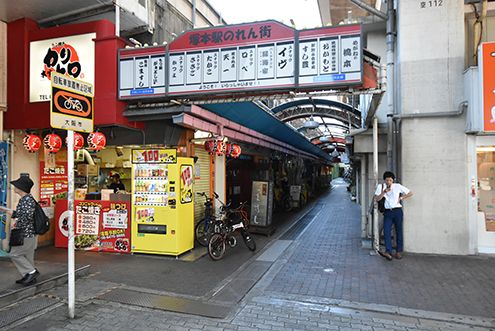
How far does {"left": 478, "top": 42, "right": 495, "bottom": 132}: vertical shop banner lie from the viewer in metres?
6.66

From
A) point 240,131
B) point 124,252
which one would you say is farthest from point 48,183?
point 240,131

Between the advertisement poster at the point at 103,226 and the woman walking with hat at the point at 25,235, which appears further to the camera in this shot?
the advertisement poster at the point at 103,226

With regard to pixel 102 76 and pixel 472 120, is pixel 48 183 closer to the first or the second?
pixel 102 76

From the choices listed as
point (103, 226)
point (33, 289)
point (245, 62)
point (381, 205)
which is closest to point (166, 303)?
point (33, 289)

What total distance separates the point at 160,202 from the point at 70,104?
3459 millimetres

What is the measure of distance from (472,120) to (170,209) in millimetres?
6806

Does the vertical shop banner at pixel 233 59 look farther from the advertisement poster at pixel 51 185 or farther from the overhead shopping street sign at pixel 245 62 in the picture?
the advertisement poster at pixel 51 185

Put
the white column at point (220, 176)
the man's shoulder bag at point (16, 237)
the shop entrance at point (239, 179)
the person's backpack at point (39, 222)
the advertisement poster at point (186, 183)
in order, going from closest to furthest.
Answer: the man's shoulder bag at point (16, 237) → the person's backpack at point (39, 222) → the advertisement poster at point (186, 183) → the white column at point (220, 176) → the shop entrance at point (239, 179)

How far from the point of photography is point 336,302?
16.5 ft

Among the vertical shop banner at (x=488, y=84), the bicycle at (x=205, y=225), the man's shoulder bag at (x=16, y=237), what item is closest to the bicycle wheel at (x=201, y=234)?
the bicycle at (x=205, y=225)

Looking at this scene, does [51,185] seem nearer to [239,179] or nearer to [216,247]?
[216,247]

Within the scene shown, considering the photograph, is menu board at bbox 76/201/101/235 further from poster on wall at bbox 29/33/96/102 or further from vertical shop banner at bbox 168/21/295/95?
vertical shop banner at bbox 168/21/295/95

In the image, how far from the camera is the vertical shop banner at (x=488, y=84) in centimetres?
666

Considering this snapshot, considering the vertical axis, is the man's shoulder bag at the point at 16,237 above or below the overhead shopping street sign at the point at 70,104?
below
